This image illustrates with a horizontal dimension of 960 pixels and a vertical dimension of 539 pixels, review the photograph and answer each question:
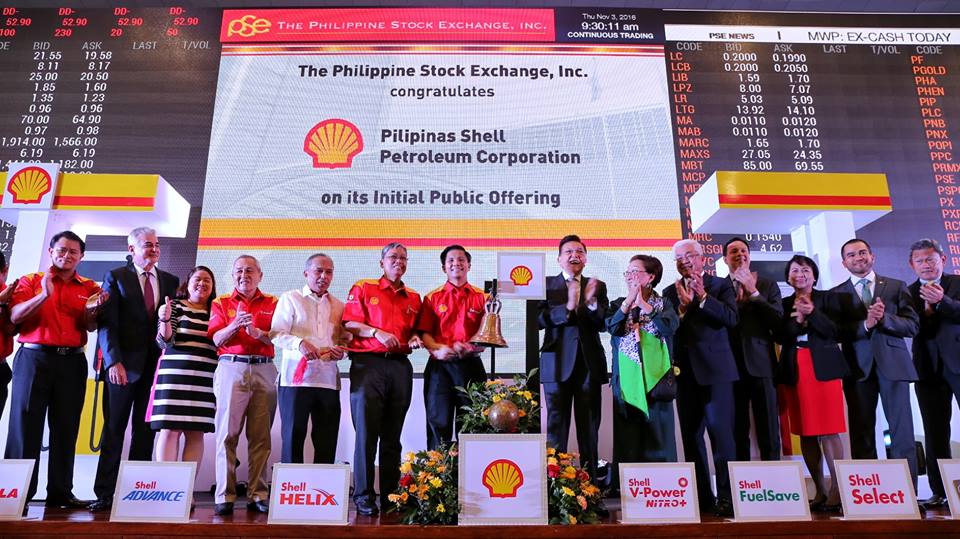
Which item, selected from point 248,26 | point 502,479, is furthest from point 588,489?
point 248,26

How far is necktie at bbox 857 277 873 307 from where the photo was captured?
3486 mm

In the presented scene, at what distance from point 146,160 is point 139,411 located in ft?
8.51

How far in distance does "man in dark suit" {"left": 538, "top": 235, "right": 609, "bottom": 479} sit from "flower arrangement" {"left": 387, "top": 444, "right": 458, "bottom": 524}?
647mm

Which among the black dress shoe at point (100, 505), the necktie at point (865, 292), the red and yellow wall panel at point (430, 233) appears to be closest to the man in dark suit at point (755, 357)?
the necktie at point (865, 292)

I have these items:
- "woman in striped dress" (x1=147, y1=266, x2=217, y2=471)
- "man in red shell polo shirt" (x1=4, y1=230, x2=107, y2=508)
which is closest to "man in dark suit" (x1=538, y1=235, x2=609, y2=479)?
"woman in striped dress" (x1=147, y1=266, x2=217, y2=471)

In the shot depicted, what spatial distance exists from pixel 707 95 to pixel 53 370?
5.16 metres

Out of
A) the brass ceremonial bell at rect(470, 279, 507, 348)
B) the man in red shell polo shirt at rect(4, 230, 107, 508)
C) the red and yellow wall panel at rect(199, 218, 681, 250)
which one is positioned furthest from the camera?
the red and yellow wall panel at rect(199, 218, 681, 250)

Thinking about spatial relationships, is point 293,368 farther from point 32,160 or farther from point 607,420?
point 32,160

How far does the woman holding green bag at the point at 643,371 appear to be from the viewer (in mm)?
3104

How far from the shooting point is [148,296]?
135 inches

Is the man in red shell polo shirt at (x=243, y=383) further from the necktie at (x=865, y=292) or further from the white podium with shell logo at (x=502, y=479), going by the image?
the necktie at (x=865, y=292)

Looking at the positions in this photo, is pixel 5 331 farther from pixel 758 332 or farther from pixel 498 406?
pixel 758 332

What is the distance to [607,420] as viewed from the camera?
402 centimetres

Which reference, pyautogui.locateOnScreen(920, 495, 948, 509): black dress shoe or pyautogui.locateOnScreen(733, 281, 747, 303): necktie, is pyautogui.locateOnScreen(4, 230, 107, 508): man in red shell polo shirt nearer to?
pyautogui.locateOnScreen(733, 281, 747, 303): necktie
